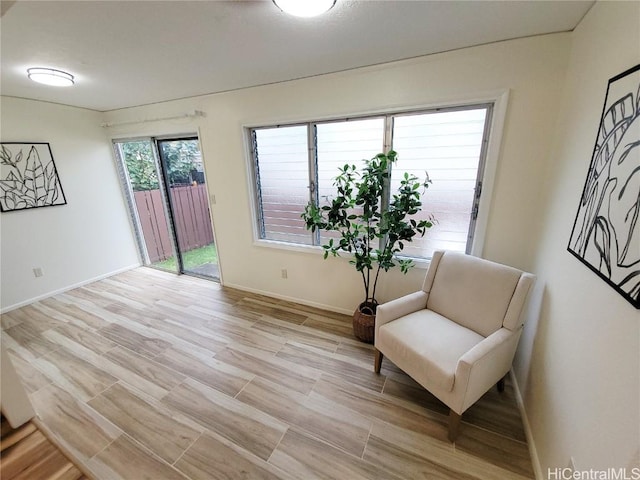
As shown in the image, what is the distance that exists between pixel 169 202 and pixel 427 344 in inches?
143

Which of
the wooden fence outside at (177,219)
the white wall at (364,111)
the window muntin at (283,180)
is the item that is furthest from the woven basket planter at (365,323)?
the wooden fence outside at (177,219)

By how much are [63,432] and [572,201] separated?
10.6ft

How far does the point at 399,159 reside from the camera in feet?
7.16

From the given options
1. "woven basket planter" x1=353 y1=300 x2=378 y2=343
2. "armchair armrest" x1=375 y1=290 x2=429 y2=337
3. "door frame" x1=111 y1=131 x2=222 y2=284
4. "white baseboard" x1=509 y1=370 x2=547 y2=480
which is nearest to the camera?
"white baseboard" x1=509 y1=370 x2=547 y2=480

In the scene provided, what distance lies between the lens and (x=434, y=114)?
199cm

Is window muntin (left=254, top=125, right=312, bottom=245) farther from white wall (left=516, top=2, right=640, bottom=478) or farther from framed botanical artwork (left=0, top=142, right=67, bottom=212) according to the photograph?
framed botanical artwork (left=0, top=142, right=67, bottom=212)

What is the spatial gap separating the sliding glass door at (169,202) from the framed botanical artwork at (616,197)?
11.1 ft

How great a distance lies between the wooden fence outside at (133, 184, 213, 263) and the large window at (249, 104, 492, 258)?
1731 millimetres

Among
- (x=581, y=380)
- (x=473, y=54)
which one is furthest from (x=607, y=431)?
(x=473, y=54)

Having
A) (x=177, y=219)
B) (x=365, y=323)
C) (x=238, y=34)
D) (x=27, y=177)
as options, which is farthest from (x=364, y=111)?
(x=27, y=177)

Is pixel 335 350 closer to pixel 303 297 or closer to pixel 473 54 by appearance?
pixel 303 297

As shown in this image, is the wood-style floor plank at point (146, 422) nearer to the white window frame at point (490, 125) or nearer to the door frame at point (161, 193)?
the door frame at point (161, 193)

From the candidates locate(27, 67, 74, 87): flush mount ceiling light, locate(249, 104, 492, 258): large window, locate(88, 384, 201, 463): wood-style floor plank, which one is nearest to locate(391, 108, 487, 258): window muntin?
locate(249, 104, 492, 258): large window

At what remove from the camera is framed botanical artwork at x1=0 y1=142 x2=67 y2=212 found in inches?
110
